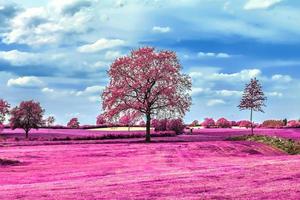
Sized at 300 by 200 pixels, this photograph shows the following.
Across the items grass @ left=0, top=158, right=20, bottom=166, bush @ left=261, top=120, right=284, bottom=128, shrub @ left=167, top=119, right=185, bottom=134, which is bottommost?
grass @ left=0, top=158, right=20, bottom=166

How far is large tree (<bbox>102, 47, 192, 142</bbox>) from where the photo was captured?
58.7 meters

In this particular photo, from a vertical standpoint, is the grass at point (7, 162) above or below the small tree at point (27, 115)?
below

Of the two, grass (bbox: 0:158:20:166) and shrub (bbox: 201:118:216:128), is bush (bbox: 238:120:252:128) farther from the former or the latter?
grass (bbox: 0:158:20:166)

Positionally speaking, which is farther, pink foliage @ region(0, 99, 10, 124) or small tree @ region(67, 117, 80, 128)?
small tree @ region(67, 117, 80, 128)

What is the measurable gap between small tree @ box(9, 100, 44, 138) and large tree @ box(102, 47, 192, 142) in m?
14.7

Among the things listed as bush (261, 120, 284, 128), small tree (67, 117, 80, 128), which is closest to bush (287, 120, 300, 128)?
bush (261, 120, 284, 128)

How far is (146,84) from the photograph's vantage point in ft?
194

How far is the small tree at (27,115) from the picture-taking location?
70.2 meters

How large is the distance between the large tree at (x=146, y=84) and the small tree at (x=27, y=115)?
577 inches

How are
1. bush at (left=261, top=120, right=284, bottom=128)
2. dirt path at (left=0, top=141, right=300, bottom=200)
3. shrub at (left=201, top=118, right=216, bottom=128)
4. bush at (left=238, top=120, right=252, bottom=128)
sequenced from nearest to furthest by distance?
dirt path at (left=0, top=141, right=300, bottom=200) → bush at (left=238, top=120, right=252, bottom=128) → bush at (left=261, top=120, right=284, bottom=128) → shrub at (left=201, top=118, right=216, bottom=128)

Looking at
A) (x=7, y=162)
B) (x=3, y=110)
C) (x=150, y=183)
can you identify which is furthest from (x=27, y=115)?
(x=150, y=183)

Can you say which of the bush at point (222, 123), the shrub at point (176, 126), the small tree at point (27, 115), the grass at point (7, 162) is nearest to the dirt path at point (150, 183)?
the grass at point (7, 162)

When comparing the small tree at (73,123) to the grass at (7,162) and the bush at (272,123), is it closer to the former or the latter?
the bush at (272,123)

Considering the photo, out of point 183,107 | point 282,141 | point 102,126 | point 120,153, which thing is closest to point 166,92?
point 183,107
